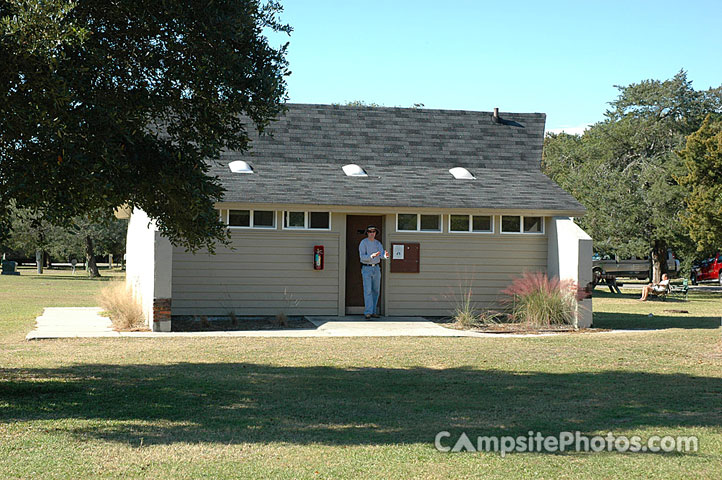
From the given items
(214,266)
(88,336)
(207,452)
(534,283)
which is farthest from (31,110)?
(534,283)

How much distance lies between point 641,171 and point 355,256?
2142 centimetres

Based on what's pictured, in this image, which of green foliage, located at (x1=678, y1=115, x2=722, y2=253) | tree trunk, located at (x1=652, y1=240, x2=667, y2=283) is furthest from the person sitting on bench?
tree trunk, located at (x1=652, y1=240, x2=667, y2=283)

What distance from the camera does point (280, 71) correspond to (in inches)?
354

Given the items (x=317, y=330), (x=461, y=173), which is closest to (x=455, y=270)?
(x=461, y=173)

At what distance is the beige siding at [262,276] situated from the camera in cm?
1650

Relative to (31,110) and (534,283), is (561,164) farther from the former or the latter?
(31,110)

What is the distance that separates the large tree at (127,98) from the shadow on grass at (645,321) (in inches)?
409

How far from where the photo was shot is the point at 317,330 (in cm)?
1500

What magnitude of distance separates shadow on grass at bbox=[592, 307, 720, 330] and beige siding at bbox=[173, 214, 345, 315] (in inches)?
225

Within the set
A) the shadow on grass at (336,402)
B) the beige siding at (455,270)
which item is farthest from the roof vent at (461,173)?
the shadow on grass at (336,402)

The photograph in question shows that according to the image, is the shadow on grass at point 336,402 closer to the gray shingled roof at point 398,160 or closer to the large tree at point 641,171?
the gray shingled roof at point 398,160

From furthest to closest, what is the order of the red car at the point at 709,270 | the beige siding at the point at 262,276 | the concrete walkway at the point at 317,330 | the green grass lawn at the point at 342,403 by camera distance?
1. the red car at the point at 709,270
2. the beige siding at the point at 262,276
3. the concrete walkway at the point at 317,330
4. the green grass lawn at the point at 342,403

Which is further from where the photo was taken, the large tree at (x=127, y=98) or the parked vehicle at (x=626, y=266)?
the parked vehicle at (x=626, y=266)

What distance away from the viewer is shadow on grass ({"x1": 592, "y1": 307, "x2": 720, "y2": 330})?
1662cm
